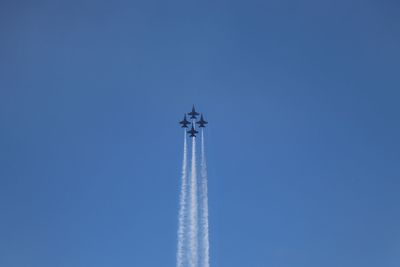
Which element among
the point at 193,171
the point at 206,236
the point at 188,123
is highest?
the point at 188,123

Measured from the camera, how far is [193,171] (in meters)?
120

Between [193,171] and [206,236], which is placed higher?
[193,171]

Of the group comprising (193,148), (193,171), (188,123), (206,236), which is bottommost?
(206,236)

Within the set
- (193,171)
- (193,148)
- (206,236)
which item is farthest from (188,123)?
(206,236)

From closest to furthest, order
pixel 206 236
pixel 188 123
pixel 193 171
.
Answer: pixel 206 236
pixel 193 171
pixel 188 123

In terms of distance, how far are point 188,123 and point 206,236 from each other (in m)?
34.8

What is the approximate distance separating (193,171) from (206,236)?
17.5 metres

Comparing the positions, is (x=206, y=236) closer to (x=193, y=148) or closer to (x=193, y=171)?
(x=193, y=171)

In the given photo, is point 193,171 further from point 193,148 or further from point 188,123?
point 188,123

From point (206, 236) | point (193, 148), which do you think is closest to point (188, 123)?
point (193, 148)

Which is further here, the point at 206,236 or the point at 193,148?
the point at 193,148

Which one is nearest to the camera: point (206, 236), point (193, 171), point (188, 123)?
point (206, 236)

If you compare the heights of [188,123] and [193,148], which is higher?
[188,123]

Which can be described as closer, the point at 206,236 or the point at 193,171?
the point at 206,236
